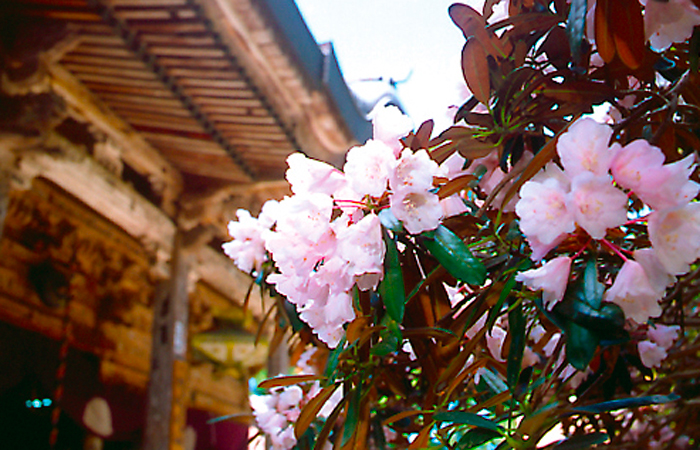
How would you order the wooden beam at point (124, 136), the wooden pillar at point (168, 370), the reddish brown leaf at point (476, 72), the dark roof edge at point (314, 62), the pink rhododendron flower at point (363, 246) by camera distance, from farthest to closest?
the wooden pillar at point (168, 370) → the wooden beam at point (124, 136) → the dark roof edge at point (314, 62) → the reddish brown leaf at point (476, 72) → the pink rhododendron flower at point (363, 246)

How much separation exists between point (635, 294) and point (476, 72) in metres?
0.34

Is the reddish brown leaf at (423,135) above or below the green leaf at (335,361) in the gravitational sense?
above

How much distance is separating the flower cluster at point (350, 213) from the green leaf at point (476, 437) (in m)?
0.22

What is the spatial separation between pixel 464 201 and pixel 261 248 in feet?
1.81

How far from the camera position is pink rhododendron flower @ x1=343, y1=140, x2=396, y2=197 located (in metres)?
0.64

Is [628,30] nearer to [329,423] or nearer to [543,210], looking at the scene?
[543,210]

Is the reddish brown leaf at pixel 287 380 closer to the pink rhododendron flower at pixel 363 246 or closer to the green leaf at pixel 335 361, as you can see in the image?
the green leaf at pixel 335 361

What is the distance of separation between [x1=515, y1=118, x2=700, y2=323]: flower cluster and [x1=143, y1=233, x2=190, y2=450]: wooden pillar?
124 inches

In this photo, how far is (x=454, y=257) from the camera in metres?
0.62

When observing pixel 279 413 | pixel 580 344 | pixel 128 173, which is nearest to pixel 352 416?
pixel 580 344

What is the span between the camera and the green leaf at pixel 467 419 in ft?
2.17

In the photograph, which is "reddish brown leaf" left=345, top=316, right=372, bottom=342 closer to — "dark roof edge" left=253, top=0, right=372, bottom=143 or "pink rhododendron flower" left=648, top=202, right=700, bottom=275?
"pink rhododendron flower" left=648, top=202, right=700, bottom=275

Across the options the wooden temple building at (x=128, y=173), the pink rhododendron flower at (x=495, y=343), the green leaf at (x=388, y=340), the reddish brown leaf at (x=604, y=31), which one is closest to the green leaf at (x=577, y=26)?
the reddish brown leaf at (x=604, y=31)

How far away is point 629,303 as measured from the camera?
565 mm
